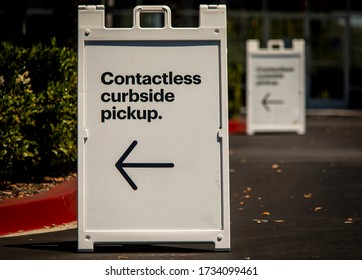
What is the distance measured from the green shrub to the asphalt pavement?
1.22 meters

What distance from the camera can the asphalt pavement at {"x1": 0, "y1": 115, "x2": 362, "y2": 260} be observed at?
8188 mm

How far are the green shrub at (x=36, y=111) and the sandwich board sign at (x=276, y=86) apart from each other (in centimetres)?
915

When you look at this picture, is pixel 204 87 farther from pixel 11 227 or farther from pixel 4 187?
pixel 4 187

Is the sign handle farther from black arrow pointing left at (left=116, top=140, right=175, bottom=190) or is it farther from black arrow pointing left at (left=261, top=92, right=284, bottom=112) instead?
black arrow pointing left at (left=261, top=92, right=284, bottom=112)

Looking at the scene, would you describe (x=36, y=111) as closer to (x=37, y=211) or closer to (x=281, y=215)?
(x=37, y=211)

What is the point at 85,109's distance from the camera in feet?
26.7

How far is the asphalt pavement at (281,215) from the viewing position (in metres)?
8.19

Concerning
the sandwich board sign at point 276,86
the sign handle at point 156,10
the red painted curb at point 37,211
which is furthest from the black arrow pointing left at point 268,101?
the sign handle at point 156,10

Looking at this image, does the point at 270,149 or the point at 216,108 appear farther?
the point at 270,149

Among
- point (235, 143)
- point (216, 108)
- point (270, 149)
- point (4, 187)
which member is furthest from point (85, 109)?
point (235, 143)

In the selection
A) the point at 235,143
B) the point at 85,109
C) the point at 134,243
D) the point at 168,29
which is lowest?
the point at 235,143

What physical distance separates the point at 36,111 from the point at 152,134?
8.33ft

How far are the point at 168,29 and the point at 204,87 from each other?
1.61ft

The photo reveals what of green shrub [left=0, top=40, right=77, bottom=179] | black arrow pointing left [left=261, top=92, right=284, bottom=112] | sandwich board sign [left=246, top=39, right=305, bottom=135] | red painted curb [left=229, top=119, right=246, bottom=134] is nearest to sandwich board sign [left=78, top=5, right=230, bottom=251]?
green shrub [left=0, top=40, right=77, bottom=179]
